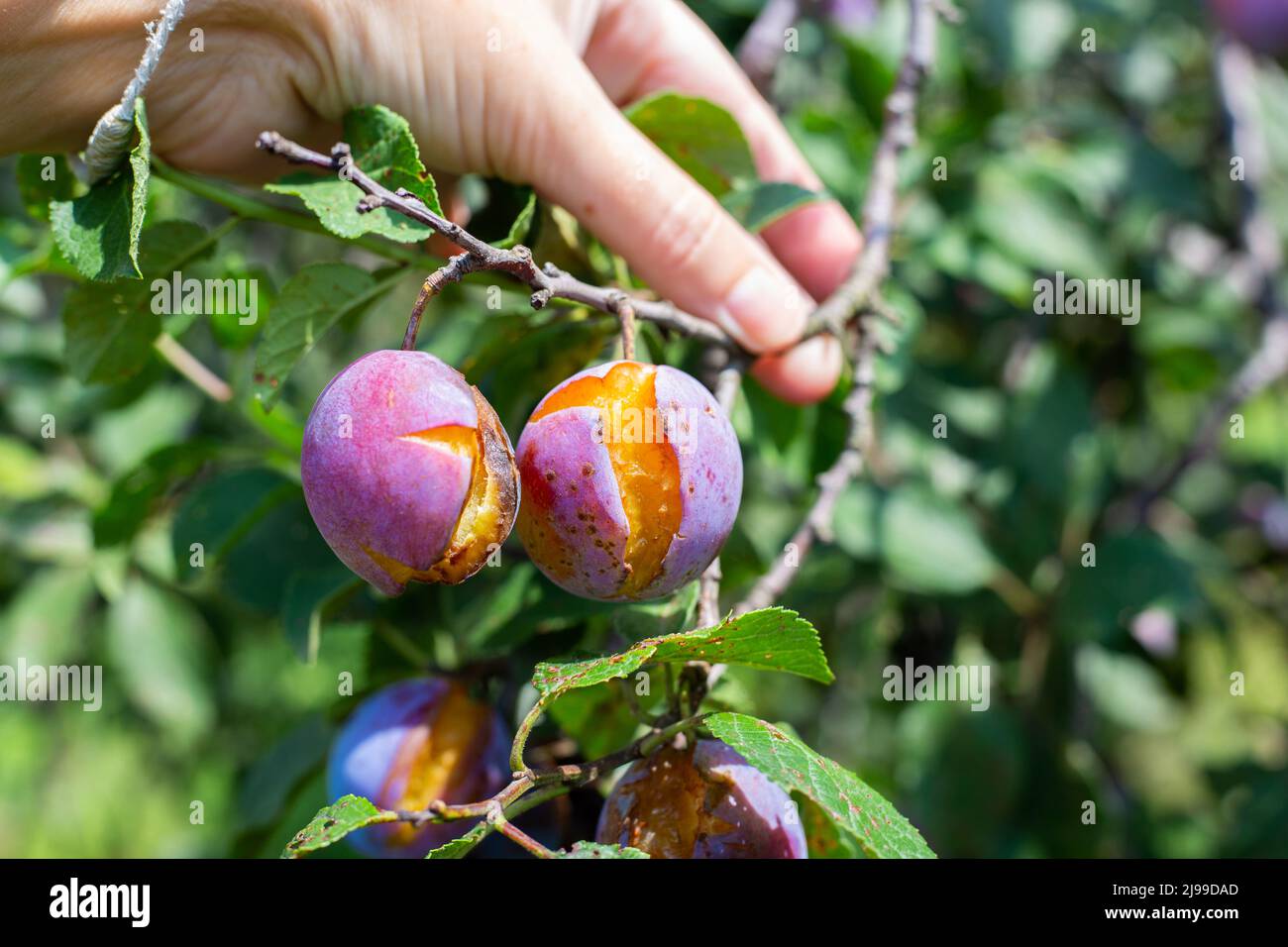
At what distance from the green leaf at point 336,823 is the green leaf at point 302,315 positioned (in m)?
0.31

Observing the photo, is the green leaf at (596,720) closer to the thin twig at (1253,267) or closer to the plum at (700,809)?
the plum at (700,809)

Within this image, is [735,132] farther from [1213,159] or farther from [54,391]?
[1213,159]

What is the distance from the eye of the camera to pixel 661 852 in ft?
2.23

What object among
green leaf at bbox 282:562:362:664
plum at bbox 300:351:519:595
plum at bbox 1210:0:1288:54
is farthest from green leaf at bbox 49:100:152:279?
plum at bbox 1210:0:1288:54

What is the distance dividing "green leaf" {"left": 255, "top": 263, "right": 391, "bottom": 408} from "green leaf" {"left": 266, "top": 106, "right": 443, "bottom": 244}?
63mm

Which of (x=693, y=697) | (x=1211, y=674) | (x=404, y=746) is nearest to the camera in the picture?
(x=693, y=697)

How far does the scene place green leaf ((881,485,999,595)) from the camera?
1361mm

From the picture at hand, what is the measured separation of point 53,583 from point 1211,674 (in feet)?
6.73

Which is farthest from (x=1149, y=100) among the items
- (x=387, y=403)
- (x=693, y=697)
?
(x=387, y=403)

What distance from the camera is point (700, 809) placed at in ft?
2.26

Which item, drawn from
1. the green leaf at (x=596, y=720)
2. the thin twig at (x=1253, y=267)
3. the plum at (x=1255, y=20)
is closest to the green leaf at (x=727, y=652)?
the green leaf at (x=596, y=720)

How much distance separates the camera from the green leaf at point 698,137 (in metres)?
0.96

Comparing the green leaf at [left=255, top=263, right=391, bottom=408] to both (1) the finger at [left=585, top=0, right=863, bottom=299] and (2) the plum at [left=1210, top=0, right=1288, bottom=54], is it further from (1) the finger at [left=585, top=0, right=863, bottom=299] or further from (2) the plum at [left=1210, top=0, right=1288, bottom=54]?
(2) the plum at [left=1210, top=0, right=1288, bottom=54]

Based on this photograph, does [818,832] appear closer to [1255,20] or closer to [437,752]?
[437,752]
